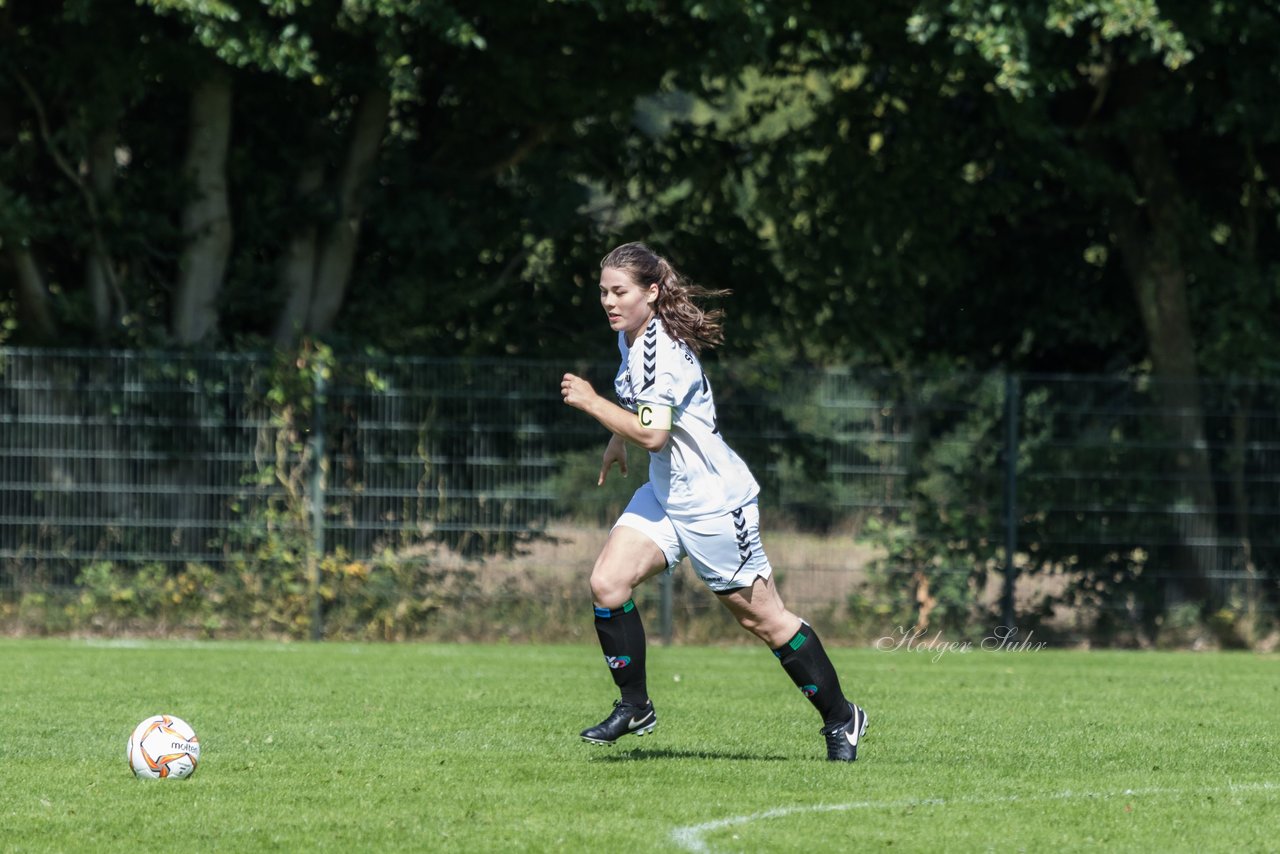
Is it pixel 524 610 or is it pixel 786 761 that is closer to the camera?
pixel 786 761

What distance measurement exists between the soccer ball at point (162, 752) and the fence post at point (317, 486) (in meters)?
7.77

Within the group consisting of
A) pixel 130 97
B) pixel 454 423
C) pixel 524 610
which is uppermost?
pixel 130 97

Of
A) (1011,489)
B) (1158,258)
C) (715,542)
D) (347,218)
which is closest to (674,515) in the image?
(715,542)

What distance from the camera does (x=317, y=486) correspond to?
46.6 feet

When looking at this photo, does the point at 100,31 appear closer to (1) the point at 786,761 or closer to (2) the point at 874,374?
(2) the point at 874,374

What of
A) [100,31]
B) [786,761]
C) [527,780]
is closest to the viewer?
[527,780]

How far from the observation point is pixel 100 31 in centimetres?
1395

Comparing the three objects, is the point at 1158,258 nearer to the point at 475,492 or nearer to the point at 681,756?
the point at 475,492

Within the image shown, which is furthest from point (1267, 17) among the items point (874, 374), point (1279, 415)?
point (874, 374)

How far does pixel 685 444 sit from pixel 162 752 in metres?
2.20

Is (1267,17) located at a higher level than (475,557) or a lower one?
higher

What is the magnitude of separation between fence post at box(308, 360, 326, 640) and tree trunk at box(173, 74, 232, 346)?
149cm

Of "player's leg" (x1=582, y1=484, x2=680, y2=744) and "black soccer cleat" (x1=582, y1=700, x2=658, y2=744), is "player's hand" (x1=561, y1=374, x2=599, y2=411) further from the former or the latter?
"black soccer cleat" (x1=582, y1=700, x2=658, y2=744)

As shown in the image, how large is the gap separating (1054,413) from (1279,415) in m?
1.92
